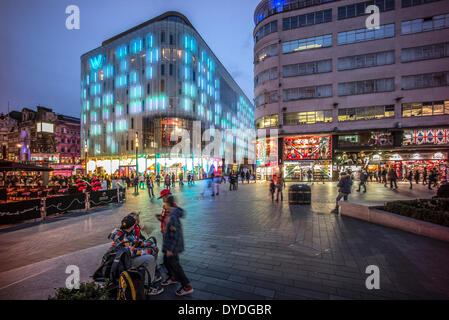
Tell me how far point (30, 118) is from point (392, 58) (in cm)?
9553

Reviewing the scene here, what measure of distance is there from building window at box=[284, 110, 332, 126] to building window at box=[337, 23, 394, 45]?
10.4 metres

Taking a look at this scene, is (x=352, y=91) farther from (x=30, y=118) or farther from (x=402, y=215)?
(x=30, y=118)

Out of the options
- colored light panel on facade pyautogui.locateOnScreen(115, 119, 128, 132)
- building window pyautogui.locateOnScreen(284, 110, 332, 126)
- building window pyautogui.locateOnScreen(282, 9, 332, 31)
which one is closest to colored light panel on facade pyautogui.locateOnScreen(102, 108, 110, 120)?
colored light panel on facade pyautogui.locateOnScreen(115, 119, 128, 132)

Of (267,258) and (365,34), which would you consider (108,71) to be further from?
(267,258)

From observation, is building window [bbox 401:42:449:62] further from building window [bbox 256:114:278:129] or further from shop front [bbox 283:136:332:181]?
building window [bbox 256:114:278:129]

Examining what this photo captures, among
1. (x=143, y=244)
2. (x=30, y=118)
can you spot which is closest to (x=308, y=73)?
(x=143, y=244)

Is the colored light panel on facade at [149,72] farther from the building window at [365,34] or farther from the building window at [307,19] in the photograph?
the building window at [365,34]

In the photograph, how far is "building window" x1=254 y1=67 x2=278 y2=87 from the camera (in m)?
31.4

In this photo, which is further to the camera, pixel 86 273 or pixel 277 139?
pixel 277 139

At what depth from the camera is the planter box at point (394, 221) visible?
229 inches

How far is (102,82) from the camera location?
44.8 metres

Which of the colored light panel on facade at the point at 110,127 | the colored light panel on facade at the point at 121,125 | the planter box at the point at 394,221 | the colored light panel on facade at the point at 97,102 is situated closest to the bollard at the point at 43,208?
the planter box at the point at 394,221

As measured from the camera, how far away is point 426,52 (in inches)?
1016

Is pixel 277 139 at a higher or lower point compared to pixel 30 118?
lower
